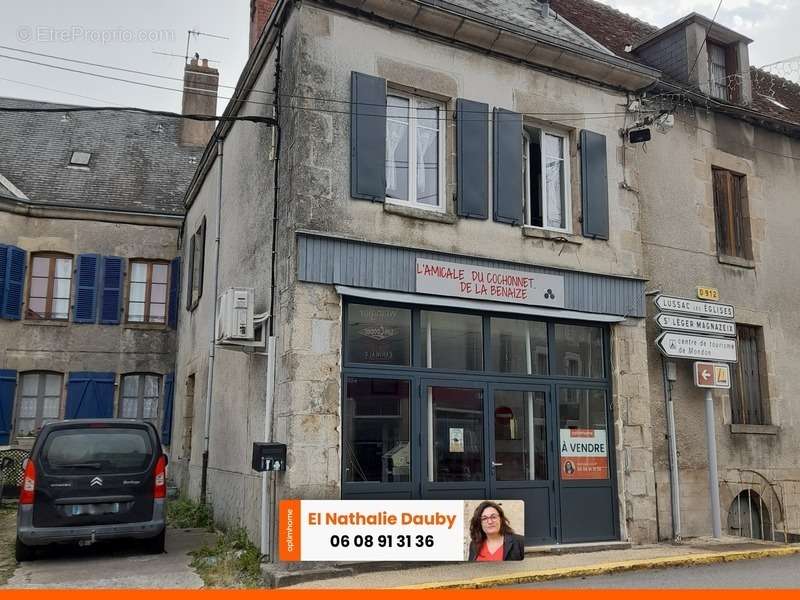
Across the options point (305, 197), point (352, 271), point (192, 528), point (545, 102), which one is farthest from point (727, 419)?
point (192, 528)

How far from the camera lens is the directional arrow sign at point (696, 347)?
10.6m

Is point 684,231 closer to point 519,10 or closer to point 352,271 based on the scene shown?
point 519,10

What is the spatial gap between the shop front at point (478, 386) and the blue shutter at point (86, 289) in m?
10.5

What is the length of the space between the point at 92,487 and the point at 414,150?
533 cm

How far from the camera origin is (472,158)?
951cm

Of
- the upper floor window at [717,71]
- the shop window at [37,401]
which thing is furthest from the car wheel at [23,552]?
the upper floor window at [717,71]

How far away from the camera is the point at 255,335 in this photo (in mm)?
9227

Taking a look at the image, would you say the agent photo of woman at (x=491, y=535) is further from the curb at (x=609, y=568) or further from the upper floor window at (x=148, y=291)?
the upper floor window at (x=148, y=291)

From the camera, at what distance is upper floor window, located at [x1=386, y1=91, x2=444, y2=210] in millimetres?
9188

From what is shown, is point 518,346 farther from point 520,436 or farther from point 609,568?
point 609,568

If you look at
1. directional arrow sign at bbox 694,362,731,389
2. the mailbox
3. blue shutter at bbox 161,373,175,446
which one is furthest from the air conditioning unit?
blue shutter at bbox 161,373,175,446

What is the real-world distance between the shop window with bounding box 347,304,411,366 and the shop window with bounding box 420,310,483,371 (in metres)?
0.24

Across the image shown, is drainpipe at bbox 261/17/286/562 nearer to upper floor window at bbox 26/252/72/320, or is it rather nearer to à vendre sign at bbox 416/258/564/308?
à vendre sign at bbox 416/258/564/308

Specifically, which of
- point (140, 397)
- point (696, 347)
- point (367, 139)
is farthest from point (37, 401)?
point (696, 347)
